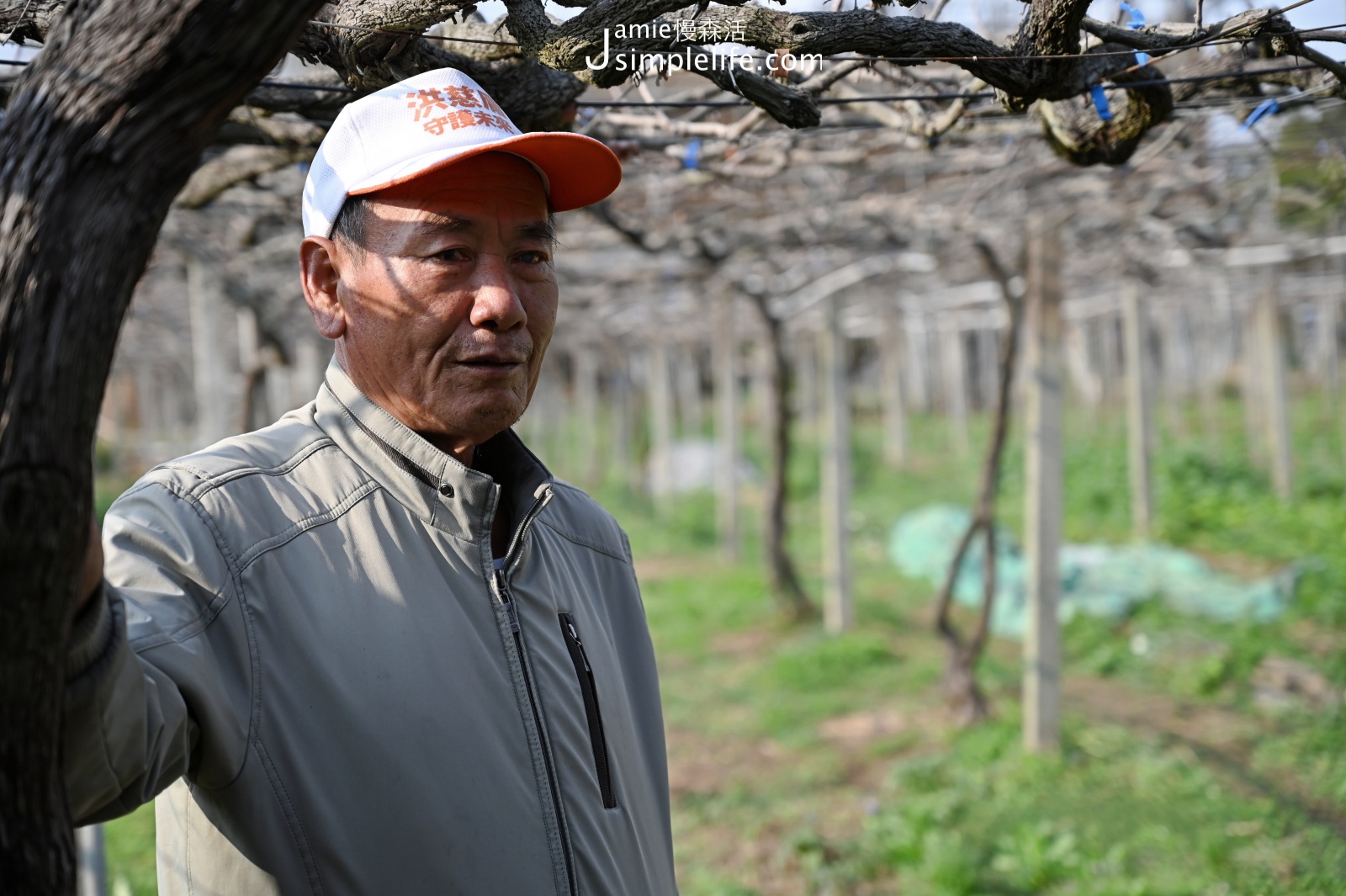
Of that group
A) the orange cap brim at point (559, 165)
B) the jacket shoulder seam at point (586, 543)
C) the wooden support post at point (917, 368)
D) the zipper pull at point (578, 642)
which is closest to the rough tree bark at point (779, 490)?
the jacket shoulder seam at point (586, 543)

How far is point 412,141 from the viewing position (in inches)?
60.2

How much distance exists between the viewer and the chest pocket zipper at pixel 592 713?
1.56 meters

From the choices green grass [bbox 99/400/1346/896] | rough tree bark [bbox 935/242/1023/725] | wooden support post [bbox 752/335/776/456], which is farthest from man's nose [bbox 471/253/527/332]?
wooden support post [bbox 752/335/776/456]

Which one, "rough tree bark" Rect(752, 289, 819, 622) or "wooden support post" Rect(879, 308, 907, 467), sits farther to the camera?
"wooden support post" Rect(879, 308, 907, 467)

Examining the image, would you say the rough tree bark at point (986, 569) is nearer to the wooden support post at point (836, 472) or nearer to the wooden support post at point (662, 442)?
the wooden support post at point (836, 472)

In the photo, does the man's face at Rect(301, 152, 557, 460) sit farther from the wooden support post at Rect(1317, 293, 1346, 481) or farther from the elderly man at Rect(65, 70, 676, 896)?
the wooden support post at Rect(1317, 293, 1346, 481)

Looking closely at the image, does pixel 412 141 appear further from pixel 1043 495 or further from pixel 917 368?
pixel 917 368

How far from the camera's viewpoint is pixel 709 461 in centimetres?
2002

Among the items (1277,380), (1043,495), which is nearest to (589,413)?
(1277,380)

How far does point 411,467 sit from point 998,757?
5.62 metres

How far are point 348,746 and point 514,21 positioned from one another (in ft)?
3.76

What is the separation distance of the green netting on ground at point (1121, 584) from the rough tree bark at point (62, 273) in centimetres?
790

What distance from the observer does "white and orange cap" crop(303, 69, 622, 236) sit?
152 cm

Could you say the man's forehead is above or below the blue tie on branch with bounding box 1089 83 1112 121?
below
